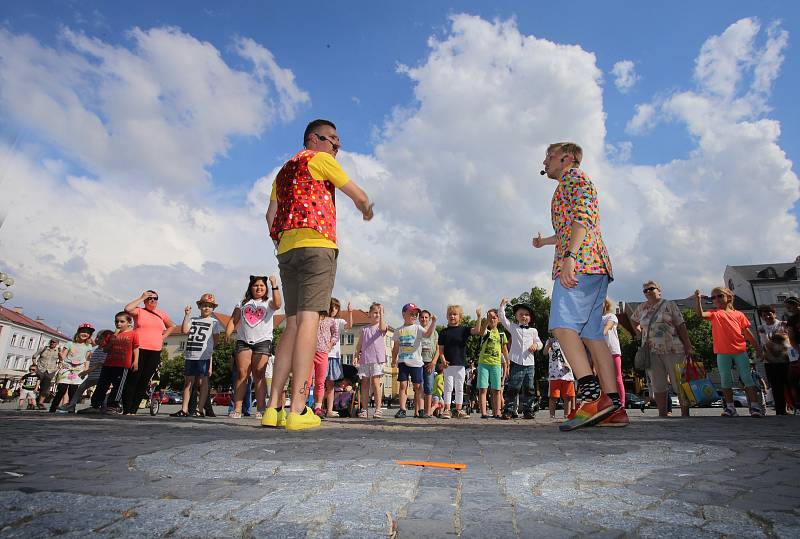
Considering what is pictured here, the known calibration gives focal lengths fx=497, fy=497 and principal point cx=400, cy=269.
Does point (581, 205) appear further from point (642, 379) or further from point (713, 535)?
point (642, 379)

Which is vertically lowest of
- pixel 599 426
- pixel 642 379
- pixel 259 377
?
pixel 599 426

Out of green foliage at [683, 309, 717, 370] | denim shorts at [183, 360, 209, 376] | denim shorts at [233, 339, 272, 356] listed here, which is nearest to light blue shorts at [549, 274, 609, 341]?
denim shorts at [233, 339, 272, 356]

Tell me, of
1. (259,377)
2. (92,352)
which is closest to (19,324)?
(92,352)

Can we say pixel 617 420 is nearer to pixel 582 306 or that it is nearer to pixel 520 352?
pixel 582 306

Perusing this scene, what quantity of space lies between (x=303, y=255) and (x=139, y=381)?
5321 mm

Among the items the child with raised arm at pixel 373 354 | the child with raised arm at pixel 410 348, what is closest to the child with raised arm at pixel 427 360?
the child with raised arm at pixel 410 348

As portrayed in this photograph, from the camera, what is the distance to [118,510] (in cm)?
148

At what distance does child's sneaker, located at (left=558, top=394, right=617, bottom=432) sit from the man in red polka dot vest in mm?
2148

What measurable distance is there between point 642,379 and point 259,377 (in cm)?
6643

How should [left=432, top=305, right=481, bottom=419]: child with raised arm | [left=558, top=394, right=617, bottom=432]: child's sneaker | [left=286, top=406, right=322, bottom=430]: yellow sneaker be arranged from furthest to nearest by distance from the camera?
[left=432, top=305, right=481, bottom=419]: child with raised arm
[left=558, top=394, right=617, bottom=432]: child's sneaker
[left=286, top=406, right=322, bottom=430]: yellow sneaker

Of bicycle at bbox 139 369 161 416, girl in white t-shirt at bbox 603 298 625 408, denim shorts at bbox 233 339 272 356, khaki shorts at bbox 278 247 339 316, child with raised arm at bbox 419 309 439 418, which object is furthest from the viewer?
child with raised arm at bbox 419 309 439 418

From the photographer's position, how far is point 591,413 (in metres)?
4.20

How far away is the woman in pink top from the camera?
304 inches

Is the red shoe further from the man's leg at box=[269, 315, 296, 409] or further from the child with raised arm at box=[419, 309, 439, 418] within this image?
the child with raised arm at box=[419, 309, 439, 418]
